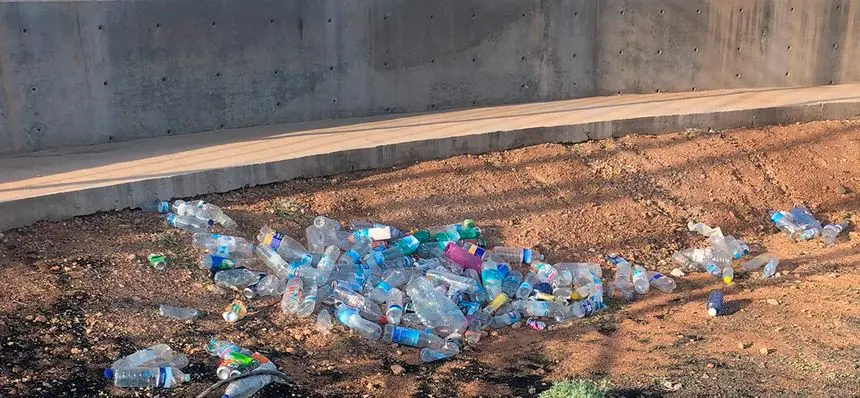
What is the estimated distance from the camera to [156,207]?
19.6 feet

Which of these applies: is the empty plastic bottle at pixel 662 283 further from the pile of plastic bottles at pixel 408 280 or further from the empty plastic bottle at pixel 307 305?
the empty plastic bottle at pixel 307 305

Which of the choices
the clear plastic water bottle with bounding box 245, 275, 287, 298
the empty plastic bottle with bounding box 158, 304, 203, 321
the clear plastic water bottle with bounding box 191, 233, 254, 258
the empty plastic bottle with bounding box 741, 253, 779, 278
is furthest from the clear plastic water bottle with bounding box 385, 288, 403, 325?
the empty plastic bottle with bounding box 741, 253, 779, 278

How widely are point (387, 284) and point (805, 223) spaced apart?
13.4 ft

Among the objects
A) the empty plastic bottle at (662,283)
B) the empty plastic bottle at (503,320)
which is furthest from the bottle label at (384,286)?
the empty plastic bottle at (662,283)

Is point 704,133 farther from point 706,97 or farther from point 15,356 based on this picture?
point 15,356

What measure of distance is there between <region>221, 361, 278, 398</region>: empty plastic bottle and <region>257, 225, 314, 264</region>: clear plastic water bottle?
5.33 feet

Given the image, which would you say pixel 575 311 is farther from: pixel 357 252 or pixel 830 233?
pixel 830 233

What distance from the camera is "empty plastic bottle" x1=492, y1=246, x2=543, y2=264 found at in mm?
6406

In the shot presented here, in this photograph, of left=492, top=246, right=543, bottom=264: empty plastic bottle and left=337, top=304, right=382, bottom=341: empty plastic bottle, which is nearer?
left=337, top=304, right=382, bottom=341: empty plastic bottle

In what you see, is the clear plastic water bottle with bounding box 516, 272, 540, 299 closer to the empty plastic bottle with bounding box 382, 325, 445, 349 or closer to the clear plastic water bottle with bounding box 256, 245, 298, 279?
the empty plastic bottle with bounding box 382, 325, 445, 349

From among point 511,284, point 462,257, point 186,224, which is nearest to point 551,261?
point 511,284

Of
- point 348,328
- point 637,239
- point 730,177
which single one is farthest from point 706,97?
point 348,328

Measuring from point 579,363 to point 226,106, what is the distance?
4.34 meters

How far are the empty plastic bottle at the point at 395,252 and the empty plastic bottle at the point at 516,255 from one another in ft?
2.20
